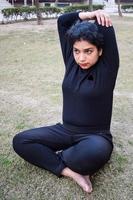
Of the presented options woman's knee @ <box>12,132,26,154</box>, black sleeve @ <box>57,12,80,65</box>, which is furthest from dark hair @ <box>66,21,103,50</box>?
woman's knee @ <box>12,132,26,154</box>

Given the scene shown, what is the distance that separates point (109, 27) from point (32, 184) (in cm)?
144

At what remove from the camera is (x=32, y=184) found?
3398 mm

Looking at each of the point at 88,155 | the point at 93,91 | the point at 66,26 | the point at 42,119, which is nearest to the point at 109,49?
A: the point at 93,91

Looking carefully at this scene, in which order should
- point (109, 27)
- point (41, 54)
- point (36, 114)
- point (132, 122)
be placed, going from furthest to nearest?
point (41, 54), point (36, 114), point (132, 122), point (109, 27)

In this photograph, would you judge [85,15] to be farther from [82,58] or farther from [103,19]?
[82,58]

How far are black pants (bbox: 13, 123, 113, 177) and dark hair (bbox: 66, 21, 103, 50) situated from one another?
750mm

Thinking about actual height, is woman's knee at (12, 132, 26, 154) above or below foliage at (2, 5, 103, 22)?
above

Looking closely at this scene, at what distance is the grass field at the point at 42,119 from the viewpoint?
3312 mm

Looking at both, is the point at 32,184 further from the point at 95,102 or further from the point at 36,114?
the point at 36,114

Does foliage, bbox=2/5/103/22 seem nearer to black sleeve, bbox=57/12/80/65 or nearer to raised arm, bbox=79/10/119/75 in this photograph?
black sleeve, bbox=57/12/80/65

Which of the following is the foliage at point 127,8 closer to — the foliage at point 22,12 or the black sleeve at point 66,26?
the foliage at point 22,12

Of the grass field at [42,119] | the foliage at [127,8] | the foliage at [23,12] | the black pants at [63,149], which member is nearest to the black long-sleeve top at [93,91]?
the black pants at [63,149]

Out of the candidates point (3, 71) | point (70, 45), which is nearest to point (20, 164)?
point (70, 45)

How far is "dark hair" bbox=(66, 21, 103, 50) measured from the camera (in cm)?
315
